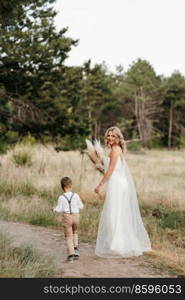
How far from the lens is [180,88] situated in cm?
5366

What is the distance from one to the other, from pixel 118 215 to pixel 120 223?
0.11 metres

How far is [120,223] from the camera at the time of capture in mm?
7316

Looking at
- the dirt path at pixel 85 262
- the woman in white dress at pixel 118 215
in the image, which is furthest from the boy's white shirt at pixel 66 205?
the woman in white dress at pixel 118 215

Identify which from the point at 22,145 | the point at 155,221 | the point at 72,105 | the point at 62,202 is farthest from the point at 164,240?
the point at 72,105

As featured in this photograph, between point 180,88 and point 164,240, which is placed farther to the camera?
point 180,88

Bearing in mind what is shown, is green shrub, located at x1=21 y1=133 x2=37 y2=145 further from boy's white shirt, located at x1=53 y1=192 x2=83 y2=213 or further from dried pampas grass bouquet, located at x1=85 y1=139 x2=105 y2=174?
boy's white shirt, located at x1=53 y1=192 x2=83 y2=213

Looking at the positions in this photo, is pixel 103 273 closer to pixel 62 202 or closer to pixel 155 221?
pixel 62 202

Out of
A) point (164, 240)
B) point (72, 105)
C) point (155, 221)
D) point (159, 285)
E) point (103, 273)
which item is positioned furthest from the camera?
point (72, 105)

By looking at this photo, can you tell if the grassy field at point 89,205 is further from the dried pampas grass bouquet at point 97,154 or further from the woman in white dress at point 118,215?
the dried pampas grass bouquet at point 97,154

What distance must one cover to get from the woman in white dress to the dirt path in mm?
202

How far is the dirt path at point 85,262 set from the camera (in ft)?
19.9

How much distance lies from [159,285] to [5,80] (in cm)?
1590

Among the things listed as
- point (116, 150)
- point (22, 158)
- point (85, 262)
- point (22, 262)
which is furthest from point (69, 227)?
point (22, 158)

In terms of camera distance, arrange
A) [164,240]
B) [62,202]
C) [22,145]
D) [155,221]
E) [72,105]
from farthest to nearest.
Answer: [72,105], [22,145], [155,221], [164,240], [62,202]
